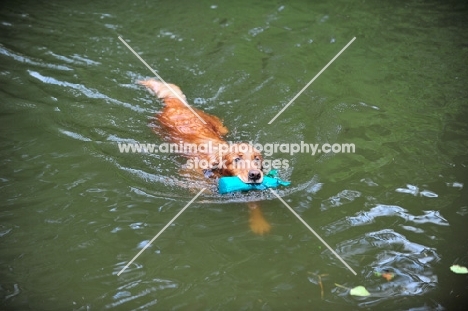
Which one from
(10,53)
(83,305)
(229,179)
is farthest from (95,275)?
(10,53)

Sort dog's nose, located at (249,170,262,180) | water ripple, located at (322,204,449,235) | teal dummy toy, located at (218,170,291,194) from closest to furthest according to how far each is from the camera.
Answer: water ripple, located at (322,204,449,235) → dog's nose, located at (249,170,262,180) → teal dummy toy, located at (218,170,291,194)

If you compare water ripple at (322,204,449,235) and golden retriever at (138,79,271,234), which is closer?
water ripple at (322,204,449,235)

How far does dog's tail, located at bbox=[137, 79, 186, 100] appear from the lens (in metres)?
7.46

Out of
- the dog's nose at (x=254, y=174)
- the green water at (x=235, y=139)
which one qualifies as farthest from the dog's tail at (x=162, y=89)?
the dog's nose at (x=254, y=174)

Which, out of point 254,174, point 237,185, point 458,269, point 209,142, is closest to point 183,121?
point 209,142

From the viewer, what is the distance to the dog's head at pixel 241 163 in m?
5.37

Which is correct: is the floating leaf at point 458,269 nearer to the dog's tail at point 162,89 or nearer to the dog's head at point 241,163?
the dog's head at point 241,163

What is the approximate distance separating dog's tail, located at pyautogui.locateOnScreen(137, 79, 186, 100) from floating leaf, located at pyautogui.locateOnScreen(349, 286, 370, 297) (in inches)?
167

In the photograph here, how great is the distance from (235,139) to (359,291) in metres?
3.12

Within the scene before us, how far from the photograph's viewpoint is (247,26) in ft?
32.2

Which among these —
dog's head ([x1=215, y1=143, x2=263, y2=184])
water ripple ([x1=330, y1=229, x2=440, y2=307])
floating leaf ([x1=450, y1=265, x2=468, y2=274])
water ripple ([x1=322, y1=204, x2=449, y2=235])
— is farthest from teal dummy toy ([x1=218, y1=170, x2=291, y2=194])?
floating leaf ([x1=450, y1=265, x2=468, y2=274])

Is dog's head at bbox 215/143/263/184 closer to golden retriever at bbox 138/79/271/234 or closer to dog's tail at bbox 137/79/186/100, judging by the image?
golden retriever at bbox 138/79/271/234

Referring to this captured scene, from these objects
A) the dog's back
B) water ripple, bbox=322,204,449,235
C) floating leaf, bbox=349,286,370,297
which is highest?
the dog's back

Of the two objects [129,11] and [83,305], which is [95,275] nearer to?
[83,305]
